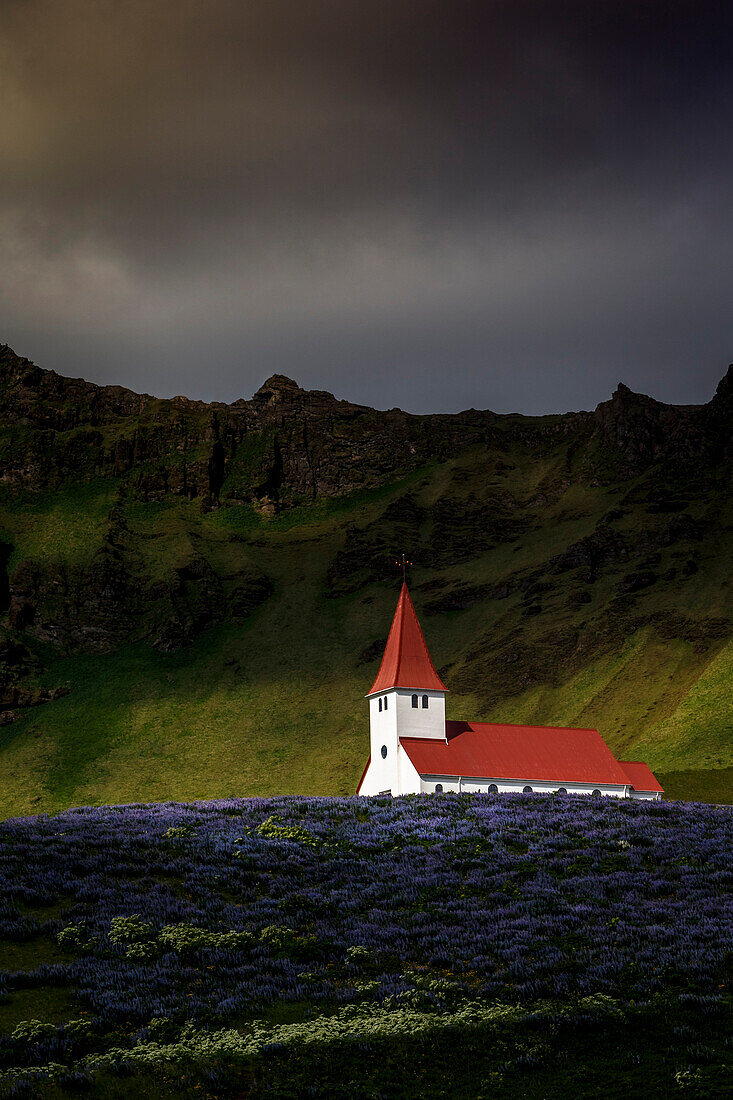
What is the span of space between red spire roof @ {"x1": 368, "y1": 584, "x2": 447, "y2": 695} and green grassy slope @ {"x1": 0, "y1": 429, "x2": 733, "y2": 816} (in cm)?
Answer: 2473

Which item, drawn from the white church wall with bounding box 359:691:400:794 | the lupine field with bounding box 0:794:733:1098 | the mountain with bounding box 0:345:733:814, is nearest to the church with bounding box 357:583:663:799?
the white church wall with bounding box 359:691:400:794

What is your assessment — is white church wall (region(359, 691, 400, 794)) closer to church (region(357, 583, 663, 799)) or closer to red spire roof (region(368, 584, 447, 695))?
Answer: church (region(357, 583, 663, 799))

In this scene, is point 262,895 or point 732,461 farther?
point 732,461

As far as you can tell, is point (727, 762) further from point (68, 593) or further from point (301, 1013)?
point (68, 593)

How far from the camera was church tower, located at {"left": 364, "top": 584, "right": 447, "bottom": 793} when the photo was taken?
6756 centimetres

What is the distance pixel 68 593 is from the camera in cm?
16638

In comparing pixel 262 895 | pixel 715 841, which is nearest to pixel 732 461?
pixel 715 841

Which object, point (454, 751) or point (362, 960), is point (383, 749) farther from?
point (362, 960)

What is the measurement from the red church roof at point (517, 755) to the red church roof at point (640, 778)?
0.25 meters

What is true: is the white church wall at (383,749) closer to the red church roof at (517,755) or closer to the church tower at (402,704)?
the church tower at (402,704)

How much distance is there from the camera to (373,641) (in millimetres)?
149375

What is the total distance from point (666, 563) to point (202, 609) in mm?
77716

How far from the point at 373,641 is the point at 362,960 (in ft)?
406

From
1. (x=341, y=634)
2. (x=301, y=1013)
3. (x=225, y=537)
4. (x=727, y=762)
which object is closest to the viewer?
(x=301, y=1013)
